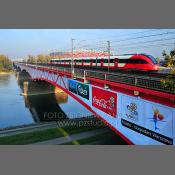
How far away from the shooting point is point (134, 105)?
16.7m

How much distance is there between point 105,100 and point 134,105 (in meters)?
4.35

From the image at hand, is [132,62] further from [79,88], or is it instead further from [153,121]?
[153,121]

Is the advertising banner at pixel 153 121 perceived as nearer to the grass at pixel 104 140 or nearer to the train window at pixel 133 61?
the grass at pixel 104 140

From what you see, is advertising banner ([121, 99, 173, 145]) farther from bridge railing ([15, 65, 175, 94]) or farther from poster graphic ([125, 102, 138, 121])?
bridge railing ([15, 65, 175, 94])

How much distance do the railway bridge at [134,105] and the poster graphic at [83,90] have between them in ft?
0.34

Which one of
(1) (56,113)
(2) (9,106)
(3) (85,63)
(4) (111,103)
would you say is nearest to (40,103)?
(2) (9,106)

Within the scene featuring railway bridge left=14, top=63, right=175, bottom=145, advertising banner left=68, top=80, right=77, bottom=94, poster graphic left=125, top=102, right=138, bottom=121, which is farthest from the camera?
advertising banner left=68, top=80, right=77, bottom=94

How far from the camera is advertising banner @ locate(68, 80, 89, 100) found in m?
24.8

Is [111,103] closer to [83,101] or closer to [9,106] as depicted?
[83,101]

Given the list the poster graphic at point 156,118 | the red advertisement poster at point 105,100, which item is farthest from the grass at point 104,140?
the poster graphic at point 156,118

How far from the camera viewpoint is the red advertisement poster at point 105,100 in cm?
1932

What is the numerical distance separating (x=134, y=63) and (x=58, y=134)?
14.8 metres

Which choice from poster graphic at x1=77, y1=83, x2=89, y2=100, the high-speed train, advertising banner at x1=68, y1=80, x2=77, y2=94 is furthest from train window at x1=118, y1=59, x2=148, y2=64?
poster graphic at x1=77, y1=83, x2=89, y2=100

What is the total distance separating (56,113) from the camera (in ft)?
173
